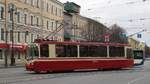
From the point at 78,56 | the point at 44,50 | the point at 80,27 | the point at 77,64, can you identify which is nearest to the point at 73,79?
the point at 44,50

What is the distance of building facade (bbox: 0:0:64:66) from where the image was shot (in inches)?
2677

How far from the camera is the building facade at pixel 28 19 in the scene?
6800 cm

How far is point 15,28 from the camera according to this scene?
70.4m

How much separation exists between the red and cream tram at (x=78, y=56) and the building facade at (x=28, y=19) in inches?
576

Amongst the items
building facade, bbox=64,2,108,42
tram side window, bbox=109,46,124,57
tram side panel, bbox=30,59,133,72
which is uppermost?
building facade, bbox=64,2,108,42

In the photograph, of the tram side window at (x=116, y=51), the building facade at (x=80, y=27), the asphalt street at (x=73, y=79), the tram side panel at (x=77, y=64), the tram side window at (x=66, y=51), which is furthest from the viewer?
the building facade at (x=80, y=27)

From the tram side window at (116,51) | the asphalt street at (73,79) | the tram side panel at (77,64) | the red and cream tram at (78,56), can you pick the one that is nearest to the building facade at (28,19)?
the tram side window at (116,51)

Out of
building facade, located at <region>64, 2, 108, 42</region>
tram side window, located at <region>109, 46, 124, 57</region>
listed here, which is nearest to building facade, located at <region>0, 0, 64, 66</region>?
building facade, located at <region>64, 2, 108, 42</region>

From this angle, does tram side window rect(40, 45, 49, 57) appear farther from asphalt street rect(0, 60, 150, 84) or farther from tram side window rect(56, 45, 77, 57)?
asphalt street rect(0, 60, 150, 84)

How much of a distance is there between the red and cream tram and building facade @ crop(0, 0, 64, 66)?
14641 millimetres

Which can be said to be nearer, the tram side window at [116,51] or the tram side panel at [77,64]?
the tram side panel at [77,64]

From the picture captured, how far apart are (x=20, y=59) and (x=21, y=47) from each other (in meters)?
3.01

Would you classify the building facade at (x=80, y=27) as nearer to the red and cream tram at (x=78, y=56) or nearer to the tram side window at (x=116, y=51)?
the tram side window at (x=116, y=51)

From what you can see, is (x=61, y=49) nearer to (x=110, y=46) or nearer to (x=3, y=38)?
(x=110, y=46)
